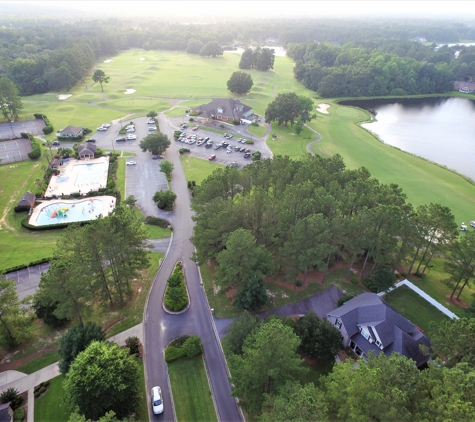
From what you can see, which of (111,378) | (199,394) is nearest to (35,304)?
(111,378)

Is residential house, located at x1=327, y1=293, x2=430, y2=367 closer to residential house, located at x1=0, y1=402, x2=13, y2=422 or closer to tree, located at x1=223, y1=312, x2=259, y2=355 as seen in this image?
tree, located at x1=223, y1=312, x2=259, y2=355

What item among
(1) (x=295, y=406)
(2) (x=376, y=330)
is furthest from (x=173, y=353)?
(2) (x=376, y=330)

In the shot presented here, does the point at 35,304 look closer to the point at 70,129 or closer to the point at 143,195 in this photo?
the point at 143,195

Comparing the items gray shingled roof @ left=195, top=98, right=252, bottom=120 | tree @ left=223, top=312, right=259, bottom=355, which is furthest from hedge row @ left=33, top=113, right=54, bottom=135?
tree @ left=223, top=312, right=259, bottom=355

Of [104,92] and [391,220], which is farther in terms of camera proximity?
[104,92]

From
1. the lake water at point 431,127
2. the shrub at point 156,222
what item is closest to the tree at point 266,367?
the shrub at point 156,222

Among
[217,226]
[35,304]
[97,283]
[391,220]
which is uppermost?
[391,220]
